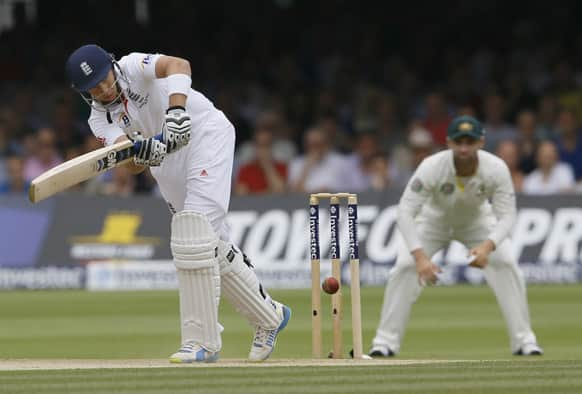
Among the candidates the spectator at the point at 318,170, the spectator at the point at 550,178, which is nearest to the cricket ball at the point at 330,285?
the spectator at the point at 550,178

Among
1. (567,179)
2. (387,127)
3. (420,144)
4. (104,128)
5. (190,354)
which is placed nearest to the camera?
(190,354)

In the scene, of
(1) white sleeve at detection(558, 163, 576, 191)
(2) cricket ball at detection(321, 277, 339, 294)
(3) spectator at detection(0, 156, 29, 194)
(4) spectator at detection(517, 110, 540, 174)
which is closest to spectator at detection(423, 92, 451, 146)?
(4) spectator at detection(517, 110, 540, 174)

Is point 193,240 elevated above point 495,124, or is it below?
below

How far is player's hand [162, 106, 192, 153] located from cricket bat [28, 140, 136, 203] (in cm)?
19

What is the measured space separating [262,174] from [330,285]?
756 cm

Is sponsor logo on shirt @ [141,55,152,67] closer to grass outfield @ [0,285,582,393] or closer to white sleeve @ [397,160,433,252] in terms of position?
grass outfield @ [0,285,582,393]

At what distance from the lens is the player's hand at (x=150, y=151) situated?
671 cm

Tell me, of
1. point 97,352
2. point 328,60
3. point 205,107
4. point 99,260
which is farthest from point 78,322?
point 328,60

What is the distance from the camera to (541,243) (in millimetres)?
13766

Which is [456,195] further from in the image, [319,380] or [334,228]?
[319,380]

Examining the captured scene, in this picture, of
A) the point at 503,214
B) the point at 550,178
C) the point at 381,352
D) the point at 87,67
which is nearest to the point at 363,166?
the point at 550,178

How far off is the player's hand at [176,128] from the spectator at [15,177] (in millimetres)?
8004

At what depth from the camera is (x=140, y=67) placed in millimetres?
6996

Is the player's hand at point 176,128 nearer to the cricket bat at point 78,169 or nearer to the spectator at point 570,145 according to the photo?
the cricket bat at point 78,169
